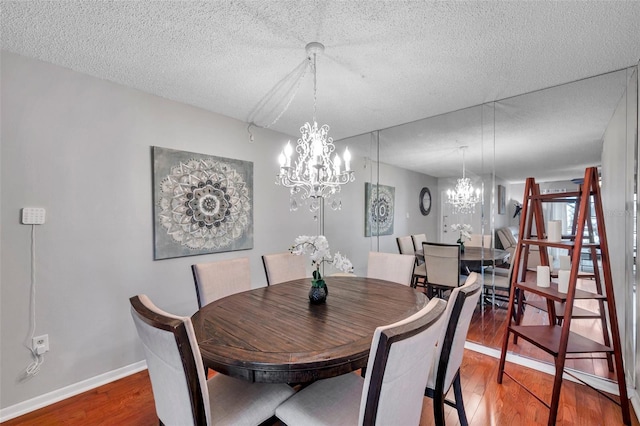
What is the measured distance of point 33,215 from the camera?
1852mm

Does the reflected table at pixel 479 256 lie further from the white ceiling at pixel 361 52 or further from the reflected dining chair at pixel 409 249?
the white ceiling at pixel 361 52

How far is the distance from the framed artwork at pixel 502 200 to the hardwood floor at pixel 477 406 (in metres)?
1.54

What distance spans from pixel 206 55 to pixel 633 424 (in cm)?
365

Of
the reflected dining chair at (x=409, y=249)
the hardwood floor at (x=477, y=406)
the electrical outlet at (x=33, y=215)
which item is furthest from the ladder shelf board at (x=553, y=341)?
the electrical outlet at (x=33, y=215)

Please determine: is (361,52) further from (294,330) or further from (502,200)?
(502,200)

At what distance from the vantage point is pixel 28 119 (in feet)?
6.12

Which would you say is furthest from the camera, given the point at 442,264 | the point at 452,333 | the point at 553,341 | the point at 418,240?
the point at 418,240

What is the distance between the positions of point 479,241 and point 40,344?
12.7 ft

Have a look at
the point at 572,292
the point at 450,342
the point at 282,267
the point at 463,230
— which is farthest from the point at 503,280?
the point at 282,267

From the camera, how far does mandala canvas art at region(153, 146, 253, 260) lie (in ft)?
8.11

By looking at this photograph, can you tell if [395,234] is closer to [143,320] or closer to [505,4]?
[505,4]

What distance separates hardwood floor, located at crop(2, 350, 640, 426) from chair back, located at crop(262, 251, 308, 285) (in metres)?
1.23

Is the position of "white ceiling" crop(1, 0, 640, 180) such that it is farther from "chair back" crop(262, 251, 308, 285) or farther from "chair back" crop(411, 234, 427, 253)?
"chair back" crop(262, 251, 308, 285)

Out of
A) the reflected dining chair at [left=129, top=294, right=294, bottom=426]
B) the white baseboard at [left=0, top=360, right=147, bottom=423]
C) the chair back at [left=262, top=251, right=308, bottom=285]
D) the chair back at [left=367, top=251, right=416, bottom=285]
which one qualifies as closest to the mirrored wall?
the chair back at [left=367, top=251, right=416, bottom=285]
